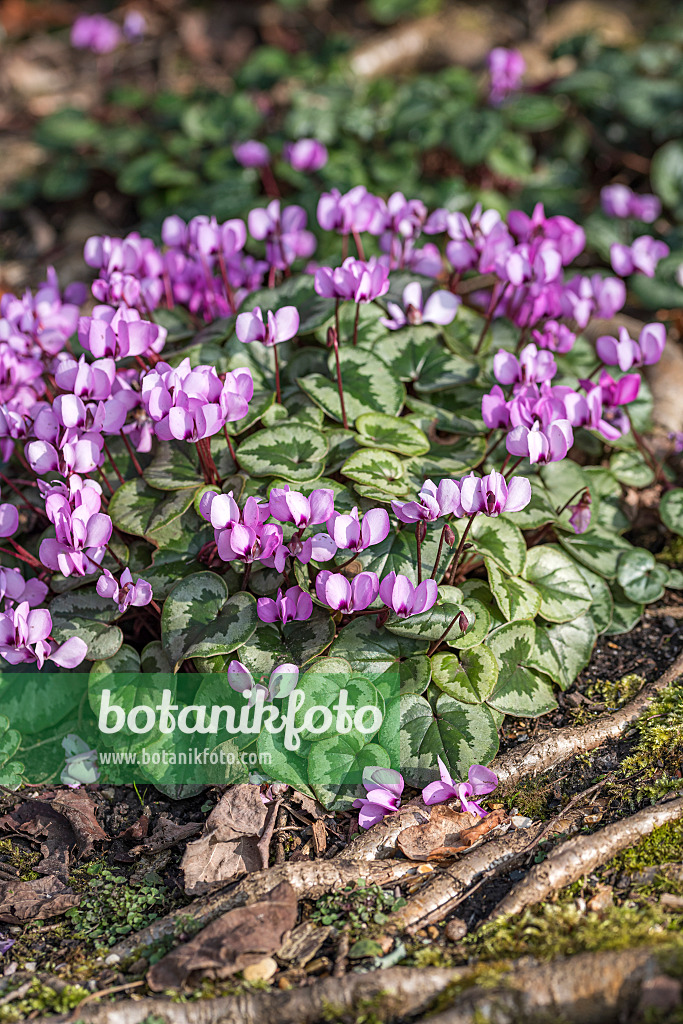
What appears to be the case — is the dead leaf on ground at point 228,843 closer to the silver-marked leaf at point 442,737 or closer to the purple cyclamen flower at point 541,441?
the silver-marked leaf at point 442,737

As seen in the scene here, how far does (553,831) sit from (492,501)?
2.65 ft

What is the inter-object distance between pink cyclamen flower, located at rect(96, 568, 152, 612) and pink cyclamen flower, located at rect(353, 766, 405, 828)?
71 centimetres

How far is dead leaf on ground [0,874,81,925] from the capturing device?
2.04m

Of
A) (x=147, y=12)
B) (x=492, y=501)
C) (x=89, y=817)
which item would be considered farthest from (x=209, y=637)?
(x=147, y=12)

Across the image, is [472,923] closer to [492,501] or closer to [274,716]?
[274,716]

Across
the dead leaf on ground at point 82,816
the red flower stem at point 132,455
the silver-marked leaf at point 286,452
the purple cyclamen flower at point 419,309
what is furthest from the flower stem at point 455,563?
the dead leaf on ground at point 82,816

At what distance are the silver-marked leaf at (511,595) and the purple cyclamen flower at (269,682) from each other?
591mm

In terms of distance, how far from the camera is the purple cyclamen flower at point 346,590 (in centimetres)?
199

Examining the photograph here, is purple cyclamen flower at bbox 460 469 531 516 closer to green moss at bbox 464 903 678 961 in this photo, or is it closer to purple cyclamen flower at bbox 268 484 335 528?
purple cyclamen flower at bbox 268 484 335 528

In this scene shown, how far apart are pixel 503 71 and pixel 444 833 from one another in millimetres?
4066

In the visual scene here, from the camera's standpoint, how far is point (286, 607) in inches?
85.3

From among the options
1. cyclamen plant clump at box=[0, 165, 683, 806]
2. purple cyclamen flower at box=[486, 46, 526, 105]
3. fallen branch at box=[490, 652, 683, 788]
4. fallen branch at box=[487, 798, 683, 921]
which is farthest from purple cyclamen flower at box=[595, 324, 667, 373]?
purple cyclamen flower at box=[486, 46, 526, 105]

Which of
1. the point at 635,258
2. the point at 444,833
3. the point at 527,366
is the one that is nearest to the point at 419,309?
the point at 527,366

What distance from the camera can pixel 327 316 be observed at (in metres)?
2.74
